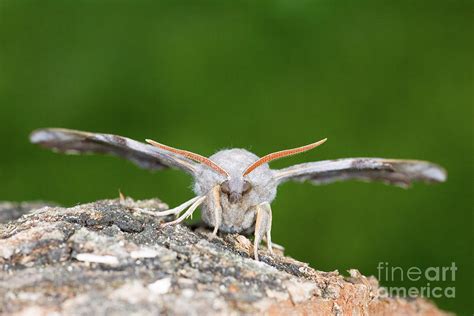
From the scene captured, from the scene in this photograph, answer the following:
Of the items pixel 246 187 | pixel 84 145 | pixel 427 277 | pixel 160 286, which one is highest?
pixel 84 145

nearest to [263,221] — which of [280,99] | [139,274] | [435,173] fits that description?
[139,274]

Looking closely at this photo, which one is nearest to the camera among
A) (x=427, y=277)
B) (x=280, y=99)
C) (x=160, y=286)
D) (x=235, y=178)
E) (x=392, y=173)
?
(x=160, y=286)

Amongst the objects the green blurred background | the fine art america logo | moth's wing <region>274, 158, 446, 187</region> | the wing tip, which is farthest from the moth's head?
the green blurred background

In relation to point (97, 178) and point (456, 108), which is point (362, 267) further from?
point (97, 178)

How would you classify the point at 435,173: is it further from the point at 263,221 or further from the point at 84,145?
the point at 84,145

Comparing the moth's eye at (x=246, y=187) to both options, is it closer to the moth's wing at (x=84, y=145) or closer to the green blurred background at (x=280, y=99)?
the moth's wing at (x=84, y=145)

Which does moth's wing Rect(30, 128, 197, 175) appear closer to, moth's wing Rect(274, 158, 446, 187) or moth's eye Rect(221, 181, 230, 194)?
moth's eye Rect(221, 181, 230, 194)

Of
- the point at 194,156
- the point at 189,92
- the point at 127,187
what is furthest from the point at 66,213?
the point at 189,92
